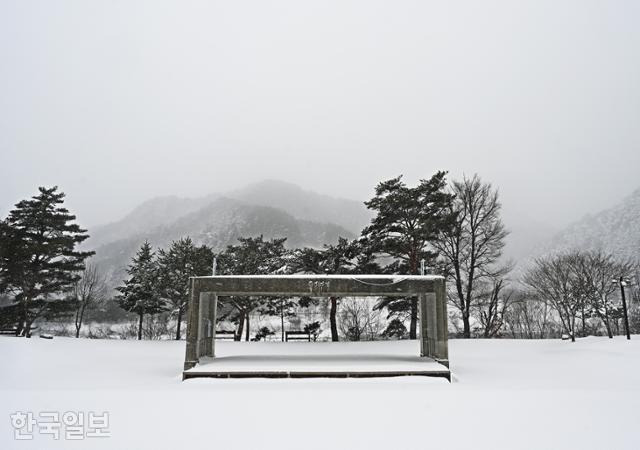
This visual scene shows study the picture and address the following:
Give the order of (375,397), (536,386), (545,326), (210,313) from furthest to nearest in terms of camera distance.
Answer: (545,326) → (210,313) → (536,386) → (375,397)

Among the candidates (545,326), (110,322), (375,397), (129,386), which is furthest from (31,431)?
(545,326)

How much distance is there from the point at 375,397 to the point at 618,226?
145ft

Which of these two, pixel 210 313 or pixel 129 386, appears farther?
pixel 210 313

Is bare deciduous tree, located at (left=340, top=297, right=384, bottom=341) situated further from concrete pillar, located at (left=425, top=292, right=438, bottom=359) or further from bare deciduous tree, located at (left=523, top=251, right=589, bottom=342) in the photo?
concrete pillar, located at (left=425, top=292, right=438, bottom=359)

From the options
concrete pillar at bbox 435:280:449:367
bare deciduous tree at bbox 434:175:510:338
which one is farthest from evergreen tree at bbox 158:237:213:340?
concrete pillar at bbox 435:280:449:367

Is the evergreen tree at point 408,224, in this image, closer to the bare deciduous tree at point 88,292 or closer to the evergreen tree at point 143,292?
the evergreen tree at point 143,292

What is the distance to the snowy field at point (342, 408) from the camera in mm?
6230

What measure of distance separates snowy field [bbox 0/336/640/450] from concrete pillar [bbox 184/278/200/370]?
695 millimetres

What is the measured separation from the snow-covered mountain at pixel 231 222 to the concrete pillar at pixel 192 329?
2311cm

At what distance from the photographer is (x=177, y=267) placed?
27.0m

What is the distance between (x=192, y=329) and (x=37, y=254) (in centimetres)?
1858

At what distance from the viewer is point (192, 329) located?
12289 mm

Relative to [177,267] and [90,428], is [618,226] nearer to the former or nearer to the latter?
[177,267]

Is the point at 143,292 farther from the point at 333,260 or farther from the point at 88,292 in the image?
the point at 333,260
